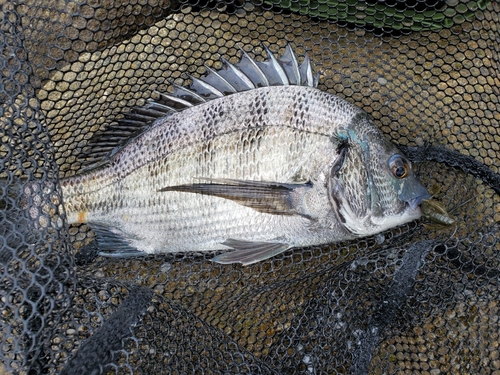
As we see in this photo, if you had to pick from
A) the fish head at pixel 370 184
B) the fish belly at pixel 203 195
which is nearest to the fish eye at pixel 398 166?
the fish head at pixel 370 184

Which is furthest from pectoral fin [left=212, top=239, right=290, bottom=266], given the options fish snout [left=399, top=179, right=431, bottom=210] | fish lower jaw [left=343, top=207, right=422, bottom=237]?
fish snout [left=399, top=179, right=431, bottom=210]

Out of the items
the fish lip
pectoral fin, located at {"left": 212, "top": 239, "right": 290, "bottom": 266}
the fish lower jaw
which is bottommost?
pectoral fin, located at {"left": 212, "top": 239, "right": 290, "bottom": 266}

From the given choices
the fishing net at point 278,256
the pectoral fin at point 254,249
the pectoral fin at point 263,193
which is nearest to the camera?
the fishing net at point 278,256

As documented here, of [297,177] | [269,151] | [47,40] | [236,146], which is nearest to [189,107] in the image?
[236,146]

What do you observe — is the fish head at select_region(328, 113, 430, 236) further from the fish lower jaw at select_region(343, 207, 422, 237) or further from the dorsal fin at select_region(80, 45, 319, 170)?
the dorsal fin at select_region(80, 45, 319, 170)

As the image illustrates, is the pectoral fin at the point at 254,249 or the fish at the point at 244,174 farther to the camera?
the pectoral fin at the point at 254,249

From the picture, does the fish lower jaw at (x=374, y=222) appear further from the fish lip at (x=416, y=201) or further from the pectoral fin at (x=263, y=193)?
the pectoral fin at (x=263, y=193)

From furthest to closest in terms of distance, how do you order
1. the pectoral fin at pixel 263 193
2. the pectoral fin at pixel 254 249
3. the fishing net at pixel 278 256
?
1. the pectoral fin at pixel 254 249
2. the pectoral fin at pixel 263 193
3. the fishing net at pixel 278 256

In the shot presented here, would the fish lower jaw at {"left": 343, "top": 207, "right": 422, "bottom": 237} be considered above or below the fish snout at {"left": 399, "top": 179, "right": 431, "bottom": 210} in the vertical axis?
below

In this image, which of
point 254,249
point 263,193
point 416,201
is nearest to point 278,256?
point 254,249
